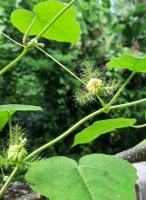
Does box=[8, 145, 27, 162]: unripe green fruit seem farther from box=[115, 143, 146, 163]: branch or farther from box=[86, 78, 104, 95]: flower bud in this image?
box=[115, 143, 146, 163]: branch

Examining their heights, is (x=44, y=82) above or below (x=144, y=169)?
above

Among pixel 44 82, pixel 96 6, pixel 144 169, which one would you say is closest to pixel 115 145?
pixel 44 82

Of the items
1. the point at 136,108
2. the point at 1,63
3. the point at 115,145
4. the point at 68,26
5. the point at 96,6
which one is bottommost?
the point at 115,145

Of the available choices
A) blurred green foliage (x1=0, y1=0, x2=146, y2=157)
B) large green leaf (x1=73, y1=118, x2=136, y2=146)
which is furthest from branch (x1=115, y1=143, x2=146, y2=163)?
blurred green foliage (x1=0, y1=0, x2=146, y2=157)

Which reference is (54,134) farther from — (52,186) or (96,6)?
(52,186)

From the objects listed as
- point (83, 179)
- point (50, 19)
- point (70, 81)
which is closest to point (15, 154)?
point (83, 179)

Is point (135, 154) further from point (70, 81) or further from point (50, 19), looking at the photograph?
point (70, 81)
